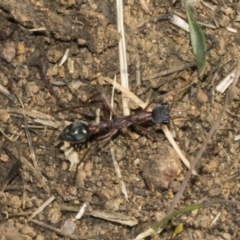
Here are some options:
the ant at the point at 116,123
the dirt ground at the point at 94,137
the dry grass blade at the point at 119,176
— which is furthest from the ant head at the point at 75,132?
the dry grass blade at the point at 119,176

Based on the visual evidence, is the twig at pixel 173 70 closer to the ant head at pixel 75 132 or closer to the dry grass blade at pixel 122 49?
the dry grass blade at pixel 122 49

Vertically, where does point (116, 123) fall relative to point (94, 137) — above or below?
above

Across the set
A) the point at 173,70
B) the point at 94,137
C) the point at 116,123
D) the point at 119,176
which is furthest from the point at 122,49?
the point at 119,176

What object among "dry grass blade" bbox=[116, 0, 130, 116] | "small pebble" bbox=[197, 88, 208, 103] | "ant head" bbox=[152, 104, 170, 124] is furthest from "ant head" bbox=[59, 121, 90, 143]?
"small pebble" bbox=[197, 88, 208, 103]

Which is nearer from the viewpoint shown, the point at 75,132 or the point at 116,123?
the point at 75,132

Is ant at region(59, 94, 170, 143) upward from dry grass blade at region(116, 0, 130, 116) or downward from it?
downward

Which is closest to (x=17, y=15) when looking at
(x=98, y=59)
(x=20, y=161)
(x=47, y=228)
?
(x=98, y=59)

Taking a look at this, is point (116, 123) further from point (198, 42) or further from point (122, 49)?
point (198, 42)

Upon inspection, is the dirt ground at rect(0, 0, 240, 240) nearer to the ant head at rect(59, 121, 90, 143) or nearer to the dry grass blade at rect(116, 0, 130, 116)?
the dry grass blade at rect(116, 0, 130, 116)
